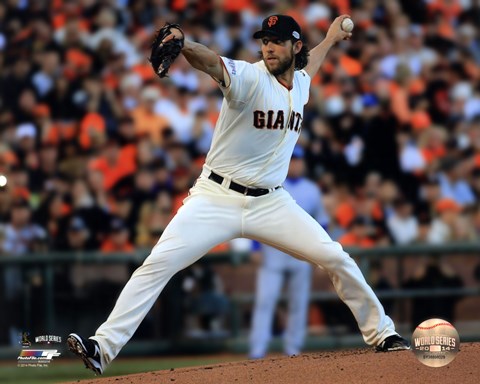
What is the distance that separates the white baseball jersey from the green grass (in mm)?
3675

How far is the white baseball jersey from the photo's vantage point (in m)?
6.96

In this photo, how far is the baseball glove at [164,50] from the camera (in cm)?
629

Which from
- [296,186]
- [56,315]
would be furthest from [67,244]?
[296,186]

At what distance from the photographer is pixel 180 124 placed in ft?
42.9

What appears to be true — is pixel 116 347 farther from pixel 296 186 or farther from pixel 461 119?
pixel 461 119

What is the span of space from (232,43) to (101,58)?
1804 millimetres

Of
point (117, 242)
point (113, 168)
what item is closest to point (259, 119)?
point (117, 242)

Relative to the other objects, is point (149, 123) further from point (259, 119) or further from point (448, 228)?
point (259, 119)

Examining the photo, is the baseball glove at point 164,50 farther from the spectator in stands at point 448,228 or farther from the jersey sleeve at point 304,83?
the spectator in stands at point 448,228

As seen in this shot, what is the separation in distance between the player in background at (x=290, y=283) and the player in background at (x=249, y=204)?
3.57m

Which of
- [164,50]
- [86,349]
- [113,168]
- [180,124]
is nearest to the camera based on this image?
[164,50]

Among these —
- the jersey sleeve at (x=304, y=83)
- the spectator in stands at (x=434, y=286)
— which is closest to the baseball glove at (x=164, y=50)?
the jersey sleeve at (x=304, y=83)

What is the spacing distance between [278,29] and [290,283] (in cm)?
451

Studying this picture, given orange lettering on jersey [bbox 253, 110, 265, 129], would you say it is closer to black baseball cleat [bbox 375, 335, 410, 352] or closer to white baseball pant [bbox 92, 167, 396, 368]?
white baseball pant [bbox 92, 167, 396, 368]
